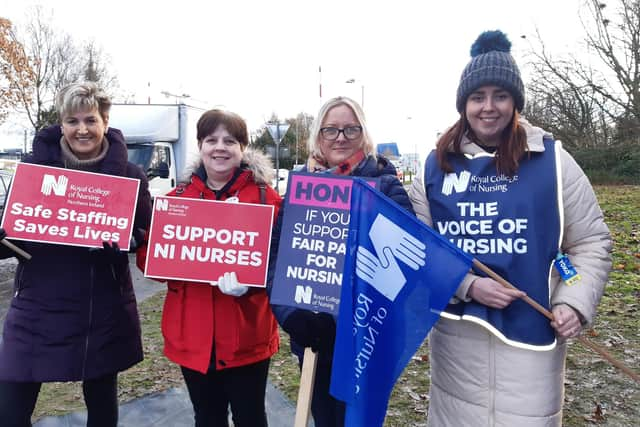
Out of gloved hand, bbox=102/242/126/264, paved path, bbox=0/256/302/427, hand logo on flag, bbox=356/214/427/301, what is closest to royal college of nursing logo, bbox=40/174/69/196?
gloved hand, bbox=102/242/126/264

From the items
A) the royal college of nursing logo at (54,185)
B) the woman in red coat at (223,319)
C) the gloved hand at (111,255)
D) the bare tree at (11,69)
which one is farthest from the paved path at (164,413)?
the bare tree at (11,69)

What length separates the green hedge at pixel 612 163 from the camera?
22.9 metres

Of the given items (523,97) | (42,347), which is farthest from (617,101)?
(42,347)

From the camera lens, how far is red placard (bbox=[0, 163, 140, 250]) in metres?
2.50

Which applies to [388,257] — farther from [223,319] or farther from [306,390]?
[223,319]

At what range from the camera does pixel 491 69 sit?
6.72 feet

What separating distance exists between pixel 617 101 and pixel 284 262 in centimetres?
2498

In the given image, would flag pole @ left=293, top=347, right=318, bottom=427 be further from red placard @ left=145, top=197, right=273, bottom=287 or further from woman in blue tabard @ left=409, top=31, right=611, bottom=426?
woman in blue tabard @ left=409, top=31, right=611, bottom=426

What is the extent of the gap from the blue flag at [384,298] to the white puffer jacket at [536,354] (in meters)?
0.19

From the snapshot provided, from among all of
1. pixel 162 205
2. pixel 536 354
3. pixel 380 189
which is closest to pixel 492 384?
pixel 536 354

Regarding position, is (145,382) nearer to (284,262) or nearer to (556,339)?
(284,262)

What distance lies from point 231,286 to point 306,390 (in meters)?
0.63

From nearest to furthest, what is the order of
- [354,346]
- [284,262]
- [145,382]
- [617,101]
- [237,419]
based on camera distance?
1. [354,346]
2. [284,262]
3. [237,419]
4. [145,382]
5. [617,101]

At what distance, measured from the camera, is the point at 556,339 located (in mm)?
1955
